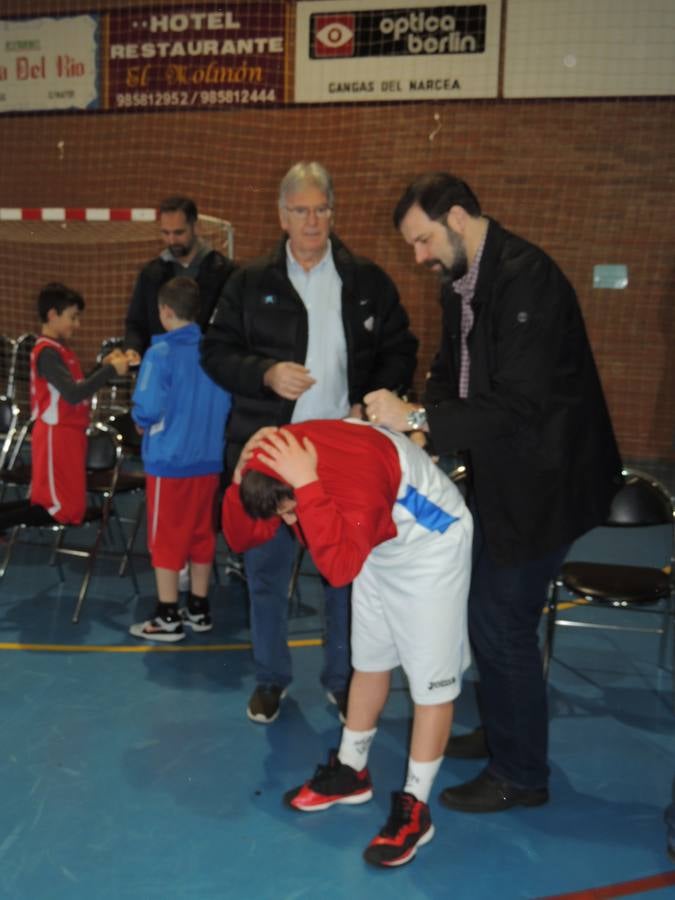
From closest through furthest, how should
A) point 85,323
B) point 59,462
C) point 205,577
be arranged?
1. point 205,577
2. point 59,462
3. point 85,323

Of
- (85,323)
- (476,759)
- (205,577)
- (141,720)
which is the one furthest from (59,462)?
(85,323)

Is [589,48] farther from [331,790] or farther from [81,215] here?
[331,790]

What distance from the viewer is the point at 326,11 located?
886 centimetres

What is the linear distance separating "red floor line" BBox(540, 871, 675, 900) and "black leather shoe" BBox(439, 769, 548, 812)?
1.38 feet

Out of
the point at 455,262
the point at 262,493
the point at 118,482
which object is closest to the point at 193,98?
the point at 118,482

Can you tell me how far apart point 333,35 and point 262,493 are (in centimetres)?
773

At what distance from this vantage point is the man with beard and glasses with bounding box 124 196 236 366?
4.80 meters

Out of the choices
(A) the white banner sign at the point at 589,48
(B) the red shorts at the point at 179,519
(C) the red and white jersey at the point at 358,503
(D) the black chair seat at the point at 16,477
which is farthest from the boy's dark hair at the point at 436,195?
(A) the white banner sign at the point at 589,48

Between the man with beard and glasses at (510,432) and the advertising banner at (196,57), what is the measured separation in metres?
7.14

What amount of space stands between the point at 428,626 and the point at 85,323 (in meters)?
8.10

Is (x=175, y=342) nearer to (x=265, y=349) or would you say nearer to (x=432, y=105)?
(x=265, y=349)

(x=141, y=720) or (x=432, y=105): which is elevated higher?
→ (x=432, y=105)

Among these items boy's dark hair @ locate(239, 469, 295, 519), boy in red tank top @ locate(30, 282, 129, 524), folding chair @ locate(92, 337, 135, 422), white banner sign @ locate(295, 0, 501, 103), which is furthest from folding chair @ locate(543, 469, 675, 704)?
white banner sign @ locate(295, 0, 501, 103)

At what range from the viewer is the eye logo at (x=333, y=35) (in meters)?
8.86
